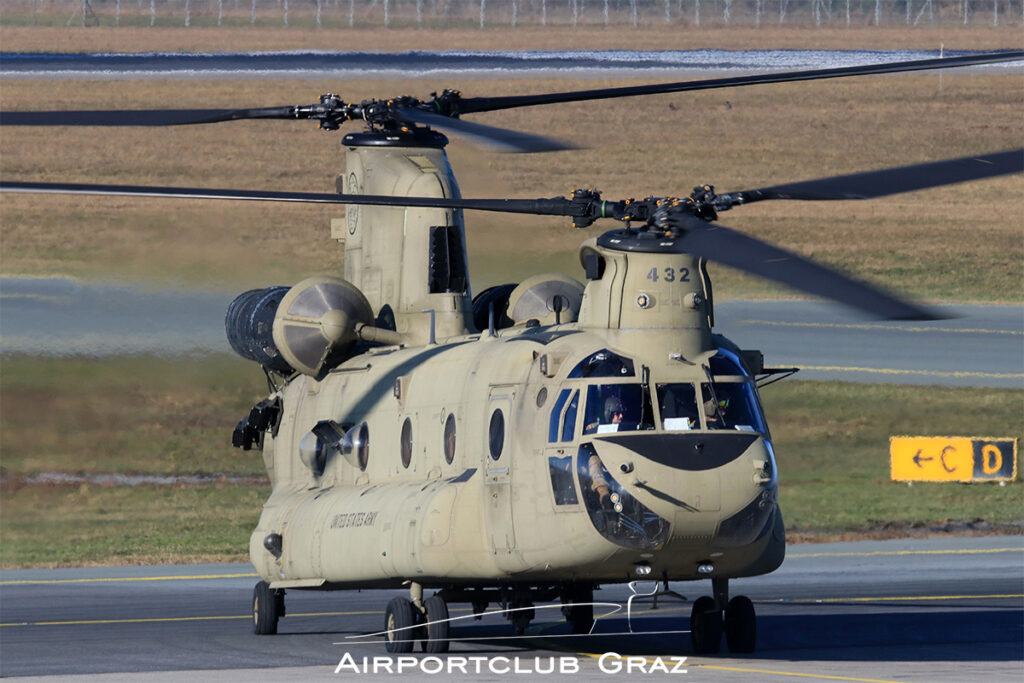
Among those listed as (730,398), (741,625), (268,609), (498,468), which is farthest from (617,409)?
(268,609)

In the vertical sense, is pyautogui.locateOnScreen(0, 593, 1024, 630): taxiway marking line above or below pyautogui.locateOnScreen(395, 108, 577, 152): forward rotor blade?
below

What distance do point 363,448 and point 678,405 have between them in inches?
213

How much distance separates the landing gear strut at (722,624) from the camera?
16562 millimetres

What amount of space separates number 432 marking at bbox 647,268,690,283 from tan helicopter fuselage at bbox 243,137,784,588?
0.02 meters

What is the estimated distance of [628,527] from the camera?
1491 centimetres

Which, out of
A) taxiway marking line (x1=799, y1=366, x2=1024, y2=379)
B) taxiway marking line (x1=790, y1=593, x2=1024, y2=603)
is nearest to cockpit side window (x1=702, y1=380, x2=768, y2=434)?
taxiway marking line (x1=790, y1=593, x2=1024, y2=603)

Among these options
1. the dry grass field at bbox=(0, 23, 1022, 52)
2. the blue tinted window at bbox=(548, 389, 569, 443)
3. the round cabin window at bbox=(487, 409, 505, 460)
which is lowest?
the round cabin window at bbox=(487, 409, 505, 460)

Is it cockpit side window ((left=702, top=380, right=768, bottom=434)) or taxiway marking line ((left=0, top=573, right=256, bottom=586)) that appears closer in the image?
cockpit side window ((left=702, top=380, right=768, bottom=434))

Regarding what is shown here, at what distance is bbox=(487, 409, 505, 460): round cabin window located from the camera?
651 inches

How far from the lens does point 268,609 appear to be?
2127 cm

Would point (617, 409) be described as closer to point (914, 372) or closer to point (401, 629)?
point (401, 629)

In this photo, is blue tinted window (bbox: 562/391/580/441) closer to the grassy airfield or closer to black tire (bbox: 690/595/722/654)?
black tire (bbox: 690/595/722/654)

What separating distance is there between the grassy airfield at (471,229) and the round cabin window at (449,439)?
2725 millimetres

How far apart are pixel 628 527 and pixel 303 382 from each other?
309 inches
